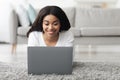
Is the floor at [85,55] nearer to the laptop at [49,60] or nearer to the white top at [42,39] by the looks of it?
the white top at [42,39]

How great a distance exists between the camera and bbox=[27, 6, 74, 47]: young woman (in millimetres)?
1321

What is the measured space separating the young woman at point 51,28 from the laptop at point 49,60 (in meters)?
0.22

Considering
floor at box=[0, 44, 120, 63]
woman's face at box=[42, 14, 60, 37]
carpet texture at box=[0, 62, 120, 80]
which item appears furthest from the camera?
floor at box=[0, 44, 120, 63]

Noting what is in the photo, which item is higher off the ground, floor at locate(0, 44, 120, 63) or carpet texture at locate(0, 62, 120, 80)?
carpet texture at locate(0, 62, 120, 80)

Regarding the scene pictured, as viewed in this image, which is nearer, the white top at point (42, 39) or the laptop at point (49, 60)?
the laptop at point (49, 60)

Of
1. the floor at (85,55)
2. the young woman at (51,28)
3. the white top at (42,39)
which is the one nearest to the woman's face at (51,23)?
the young woman at (51,28)

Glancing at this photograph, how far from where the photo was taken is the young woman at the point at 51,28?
132cm

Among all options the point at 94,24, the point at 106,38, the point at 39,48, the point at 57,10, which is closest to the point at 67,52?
the point at 39,48

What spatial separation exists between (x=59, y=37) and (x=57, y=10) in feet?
0.65

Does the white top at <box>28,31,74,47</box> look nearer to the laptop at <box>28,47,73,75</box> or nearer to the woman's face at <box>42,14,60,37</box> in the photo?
the woman's face at <box>42,14,60,37</box>

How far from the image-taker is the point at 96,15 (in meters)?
4.14

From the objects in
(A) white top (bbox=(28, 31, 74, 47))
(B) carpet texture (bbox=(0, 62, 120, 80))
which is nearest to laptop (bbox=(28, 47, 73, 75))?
(B) carpet texture (bbox=(0, 62, 120, 80))

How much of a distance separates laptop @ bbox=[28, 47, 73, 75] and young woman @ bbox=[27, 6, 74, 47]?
0.22m

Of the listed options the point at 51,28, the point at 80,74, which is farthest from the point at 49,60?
the point at 51,28
